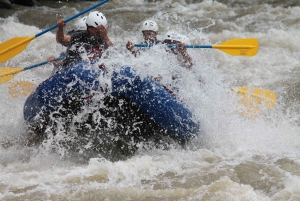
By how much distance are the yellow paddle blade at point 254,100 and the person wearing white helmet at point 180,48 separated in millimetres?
964

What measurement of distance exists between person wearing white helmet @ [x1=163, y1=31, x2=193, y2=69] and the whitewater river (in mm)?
165

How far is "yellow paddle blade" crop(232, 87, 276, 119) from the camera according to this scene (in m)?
6.21

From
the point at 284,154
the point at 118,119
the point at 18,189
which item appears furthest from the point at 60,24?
the point at 284,154

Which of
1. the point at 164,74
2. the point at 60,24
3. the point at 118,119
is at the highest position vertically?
the point at 60,24

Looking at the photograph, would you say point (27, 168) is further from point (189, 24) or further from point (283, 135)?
point (189, 24)

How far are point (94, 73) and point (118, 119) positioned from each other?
58 cm

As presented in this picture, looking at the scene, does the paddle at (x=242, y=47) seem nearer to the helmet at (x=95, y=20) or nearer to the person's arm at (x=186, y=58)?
the person's arm at (x=186, y=58)

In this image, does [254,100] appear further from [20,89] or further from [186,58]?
[20,89]


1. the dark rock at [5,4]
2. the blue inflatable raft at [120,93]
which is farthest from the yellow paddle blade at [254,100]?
the dark rock at [5,4]

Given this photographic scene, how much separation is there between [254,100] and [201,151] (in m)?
1.75

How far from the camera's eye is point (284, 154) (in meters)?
4.86

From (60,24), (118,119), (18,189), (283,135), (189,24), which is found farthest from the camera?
(189,24)

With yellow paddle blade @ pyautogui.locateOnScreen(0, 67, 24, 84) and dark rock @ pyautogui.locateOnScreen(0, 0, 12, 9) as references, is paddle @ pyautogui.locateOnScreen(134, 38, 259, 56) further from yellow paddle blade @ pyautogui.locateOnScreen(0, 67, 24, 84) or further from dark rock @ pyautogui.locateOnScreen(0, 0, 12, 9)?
dark rock @ pyautogui.locateOnScreen(0, 0, 12, 9)

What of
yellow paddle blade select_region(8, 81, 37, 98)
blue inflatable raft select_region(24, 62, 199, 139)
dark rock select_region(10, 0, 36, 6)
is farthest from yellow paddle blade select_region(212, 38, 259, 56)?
dark rock select_region(10, 0, 36, 6)
